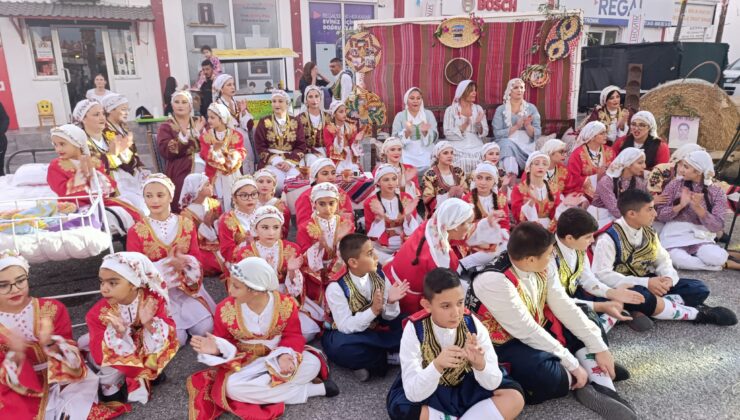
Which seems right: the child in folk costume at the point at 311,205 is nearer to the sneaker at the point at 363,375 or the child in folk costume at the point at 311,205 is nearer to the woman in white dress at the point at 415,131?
the sneaker at the point at 363,375

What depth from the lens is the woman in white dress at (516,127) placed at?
640 cm

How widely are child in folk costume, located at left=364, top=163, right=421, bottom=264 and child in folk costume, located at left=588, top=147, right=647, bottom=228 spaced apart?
190 cm

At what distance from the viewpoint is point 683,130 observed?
6926 mm

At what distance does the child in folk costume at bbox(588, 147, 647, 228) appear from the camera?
4.86 metres

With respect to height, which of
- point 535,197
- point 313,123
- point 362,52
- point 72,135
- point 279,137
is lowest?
point 535,197

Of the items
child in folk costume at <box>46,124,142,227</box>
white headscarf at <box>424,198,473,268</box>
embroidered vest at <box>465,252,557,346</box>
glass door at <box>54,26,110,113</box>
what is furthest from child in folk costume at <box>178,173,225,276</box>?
glass door at <box>54,26,110,113</box>

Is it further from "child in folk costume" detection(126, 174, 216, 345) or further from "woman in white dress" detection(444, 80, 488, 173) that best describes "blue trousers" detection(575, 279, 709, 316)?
"woman in white dress" detection(444, 80, 488, 173)

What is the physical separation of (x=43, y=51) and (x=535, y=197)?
428 inches

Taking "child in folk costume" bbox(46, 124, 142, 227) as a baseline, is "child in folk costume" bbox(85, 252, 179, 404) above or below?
below

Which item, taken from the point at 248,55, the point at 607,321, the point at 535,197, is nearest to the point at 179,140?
the point at 535,197

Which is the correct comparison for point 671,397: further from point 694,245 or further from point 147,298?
point 147,298

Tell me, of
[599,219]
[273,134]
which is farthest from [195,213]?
[599,219]

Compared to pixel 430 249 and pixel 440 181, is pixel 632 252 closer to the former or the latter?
pixel 430 249

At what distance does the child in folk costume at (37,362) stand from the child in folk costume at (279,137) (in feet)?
11.1
